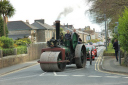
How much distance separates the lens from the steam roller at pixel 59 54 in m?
14.7

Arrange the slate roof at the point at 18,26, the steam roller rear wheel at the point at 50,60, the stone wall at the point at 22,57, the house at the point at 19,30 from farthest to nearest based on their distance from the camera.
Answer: the slate roof at the point at 18,26
the house at the point at 19,30
the stone wall at the point at 22,57
the steam roller rear wheel at the point at 50,60

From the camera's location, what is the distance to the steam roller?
14.7 metres

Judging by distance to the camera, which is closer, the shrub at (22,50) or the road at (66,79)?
the road at (66,79)

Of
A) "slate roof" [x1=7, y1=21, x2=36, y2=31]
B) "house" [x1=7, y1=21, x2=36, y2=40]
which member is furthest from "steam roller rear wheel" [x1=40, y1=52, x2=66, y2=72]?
"slate roof" [x1=7, y1=21, x2=36, y2=31]

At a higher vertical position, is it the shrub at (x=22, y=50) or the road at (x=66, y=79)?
the shrub at (x=22, y=50)

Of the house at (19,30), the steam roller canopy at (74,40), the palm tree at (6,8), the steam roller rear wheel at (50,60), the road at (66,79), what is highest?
the palm tree at (6,8)

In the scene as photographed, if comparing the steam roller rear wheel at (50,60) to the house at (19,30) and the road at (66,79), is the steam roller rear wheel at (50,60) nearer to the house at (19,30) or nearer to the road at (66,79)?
the road at (66,79)

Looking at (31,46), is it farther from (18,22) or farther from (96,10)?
(18,22)

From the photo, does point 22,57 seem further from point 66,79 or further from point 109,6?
point 66,79

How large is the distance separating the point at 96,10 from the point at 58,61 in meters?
14.5

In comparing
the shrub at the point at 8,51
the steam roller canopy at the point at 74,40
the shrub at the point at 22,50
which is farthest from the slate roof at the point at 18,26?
the steam roller canopy at the point at 74,40

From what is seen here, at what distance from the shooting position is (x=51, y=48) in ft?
51.1

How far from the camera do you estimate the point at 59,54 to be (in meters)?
15.6

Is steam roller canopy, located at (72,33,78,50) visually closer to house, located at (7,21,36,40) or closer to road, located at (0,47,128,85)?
road, located at (0,47,128,85)
